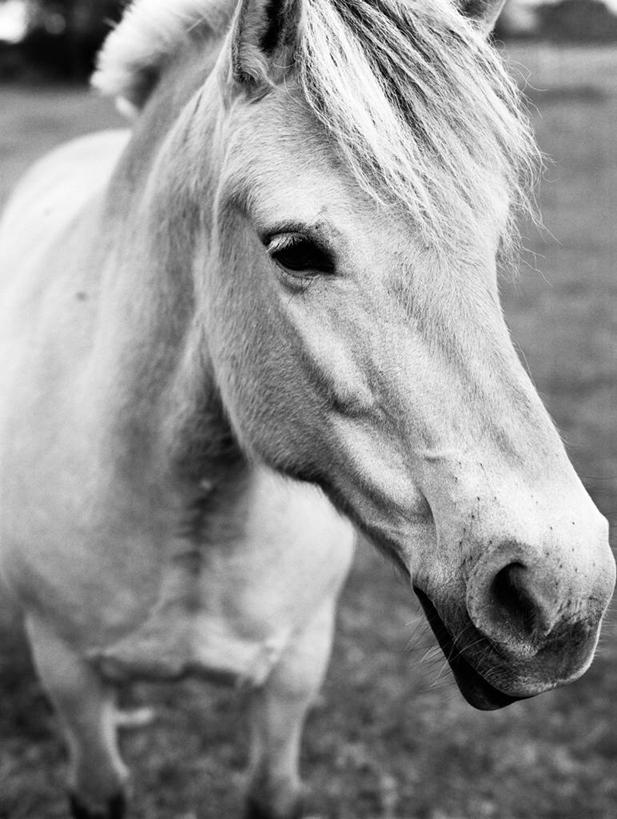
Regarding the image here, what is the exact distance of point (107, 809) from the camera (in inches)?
108

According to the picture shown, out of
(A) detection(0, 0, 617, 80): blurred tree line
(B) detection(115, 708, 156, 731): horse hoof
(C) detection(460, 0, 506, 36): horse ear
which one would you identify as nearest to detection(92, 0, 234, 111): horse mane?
(C) detection(460, 0, 506, 36): horse ear

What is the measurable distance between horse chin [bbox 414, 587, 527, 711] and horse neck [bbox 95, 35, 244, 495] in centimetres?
71

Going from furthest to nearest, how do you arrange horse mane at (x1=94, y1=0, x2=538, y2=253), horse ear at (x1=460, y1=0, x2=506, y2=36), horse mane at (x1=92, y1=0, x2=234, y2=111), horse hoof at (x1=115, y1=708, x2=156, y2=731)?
horse hoof at (x1=115, y1=708, x2=156, y2=731)
horse mane at (x1=92, y1=0, x2=234, y2=111)
horse ear at (x1=460, y1=0, x2=506, y2=36)
horse mane at (x1=94, y1=0, x2=538, y2=253)

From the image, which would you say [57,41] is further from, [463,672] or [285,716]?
[463,672]

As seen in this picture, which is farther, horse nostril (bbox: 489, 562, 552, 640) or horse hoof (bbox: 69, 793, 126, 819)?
horse hoof (bbox: 69, 793, 126, 819)

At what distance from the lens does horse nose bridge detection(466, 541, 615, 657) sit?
1.31 metres

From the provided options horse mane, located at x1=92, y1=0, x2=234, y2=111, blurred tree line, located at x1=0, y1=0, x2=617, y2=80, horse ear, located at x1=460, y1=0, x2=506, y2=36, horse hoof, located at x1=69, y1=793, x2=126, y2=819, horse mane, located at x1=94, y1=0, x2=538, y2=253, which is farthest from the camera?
blurred tree line, located at x1=0, y1=0, x2=617, y2=80

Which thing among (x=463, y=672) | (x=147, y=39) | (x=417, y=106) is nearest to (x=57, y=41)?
(x=147, y=39)

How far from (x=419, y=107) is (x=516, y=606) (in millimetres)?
905

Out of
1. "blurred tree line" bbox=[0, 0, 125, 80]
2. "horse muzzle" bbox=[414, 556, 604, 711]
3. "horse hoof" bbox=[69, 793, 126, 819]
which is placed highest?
"horse muzzle" bbox=[414, 556, 604, 711]

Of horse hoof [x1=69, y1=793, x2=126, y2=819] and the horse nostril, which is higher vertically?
the horse nostril

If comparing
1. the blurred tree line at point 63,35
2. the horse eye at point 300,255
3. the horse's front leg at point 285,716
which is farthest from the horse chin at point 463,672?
the blurred tree line at point 63,35

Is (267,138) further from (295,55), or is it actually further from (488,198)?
(488,198)

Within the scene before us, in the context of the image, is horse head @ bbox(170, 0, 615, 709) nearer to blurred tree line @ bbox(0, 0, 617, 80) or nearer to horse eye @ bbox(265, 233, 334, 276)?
horse eye @ bbox(265, 233, 334, 276)
